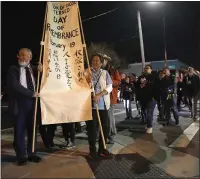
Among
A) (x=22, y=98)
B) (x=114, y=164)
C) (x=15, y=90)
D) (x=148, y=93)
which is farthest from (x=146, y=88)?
(x=15, y=90)

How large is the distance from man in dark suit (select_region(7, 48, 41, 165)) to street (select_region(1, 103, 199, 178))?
271mm

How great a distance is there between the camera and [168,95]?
879cm

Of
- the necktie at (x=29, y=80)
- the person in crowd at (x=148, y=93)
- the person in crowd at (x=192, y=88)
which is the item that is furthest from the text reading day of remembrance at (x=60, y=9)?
the person in crowd at (x=192, y=88)

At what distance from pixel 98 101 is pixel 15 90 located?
1.38m

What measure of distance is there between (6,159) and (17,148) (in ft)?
1.47

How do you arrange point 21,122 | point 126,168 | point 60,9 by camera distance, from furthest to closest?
point 60,9, point 21,122, point 126,168

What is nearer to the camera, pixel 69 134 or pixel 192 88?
pixel 69 134

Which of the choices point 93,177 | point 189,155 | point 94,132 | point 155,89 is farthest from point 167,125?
point 93,177

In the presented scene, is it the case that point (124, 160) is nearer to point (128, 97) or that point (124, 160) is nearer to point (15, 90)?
point (15, 90)

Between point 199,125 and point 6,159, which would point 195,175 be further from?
point 199,125

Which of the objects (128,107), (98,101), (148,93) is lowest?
(128,107)

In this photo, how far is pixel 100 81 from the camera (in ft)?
16.8

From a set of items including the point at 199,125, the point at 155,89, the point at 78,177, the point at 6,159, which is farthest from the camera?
the point at 199,125

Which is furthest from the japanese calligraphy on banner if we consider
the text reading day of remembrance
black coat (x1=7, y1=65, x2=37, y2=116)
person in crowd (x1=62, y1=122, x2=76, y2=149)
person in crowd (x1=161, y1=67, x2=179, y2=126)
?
person in crowd (x1=161, y1=67, x2=179, y2=126)
